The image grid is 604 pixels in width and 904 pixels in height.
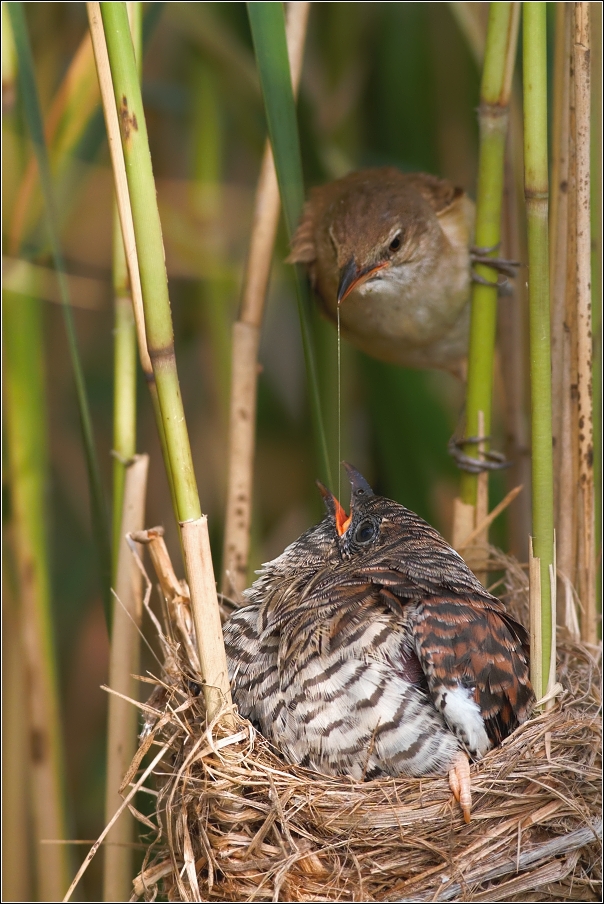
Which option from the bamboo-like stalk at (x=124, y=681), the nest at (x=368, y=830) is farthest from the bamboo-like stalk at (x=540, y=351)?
the bamboo-like stalk at (x=124, y=681)

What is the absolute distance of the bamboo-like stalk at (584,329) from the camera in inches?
65.5

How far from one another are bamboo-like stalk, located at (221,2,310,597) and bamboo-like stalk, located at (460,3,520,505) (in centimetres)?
47

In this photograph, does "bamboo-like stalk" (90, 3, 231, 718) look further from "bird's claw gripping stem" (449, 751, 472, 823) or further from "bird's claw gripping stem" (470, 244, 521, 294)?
"bird's claw gripping stem" (470, 244, 521, 294)

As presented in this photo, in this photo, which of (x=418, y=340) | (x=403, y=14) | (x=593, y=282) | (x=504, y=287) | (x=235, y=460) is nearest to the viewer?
(x=593, y=282)

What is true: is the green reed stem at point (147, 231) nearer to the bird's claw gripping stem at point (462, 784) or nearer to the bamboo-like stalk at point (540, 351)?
the bamboo-like stalk at point (540, 351)

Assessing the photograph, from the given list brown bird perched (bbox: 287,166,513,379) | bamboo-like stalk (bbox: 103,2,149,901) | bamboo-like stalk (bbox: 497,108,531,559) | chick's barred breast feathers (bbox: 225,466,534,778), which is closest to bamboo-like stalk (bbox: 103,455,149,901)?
bamboo-like stalk (bbox: 103,2,149,901)

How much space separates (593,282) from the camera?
1.83 metres

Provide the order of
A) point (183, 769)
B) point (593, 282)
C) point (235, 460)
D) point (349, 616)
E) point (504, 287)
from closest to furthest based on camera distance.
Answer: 1. point (183, 769)
2. point (349, 616)
3. point (593, 282)
4. point (235, 460)
5. point (504, 287)

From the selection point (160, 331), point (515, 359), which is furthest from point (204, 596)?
point (515, 359)

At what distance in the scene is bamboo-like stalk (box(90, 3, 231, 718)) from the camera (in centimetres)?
125

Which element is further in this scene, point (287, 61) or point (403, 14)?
point (403, 14)

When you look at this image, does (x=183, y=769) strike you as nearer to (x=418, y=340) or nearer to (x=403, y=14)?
(x=418, y=340)

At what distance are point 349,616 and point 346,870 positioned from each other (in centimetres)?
44

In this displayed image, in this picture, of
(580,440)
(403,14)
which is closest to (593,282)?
(580,440)
